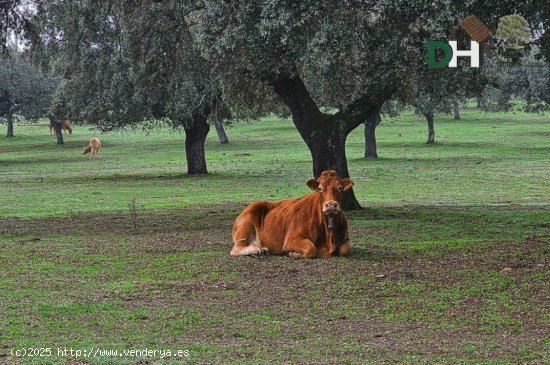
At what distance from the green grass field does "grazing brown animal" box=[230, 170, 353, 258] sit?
29 cm

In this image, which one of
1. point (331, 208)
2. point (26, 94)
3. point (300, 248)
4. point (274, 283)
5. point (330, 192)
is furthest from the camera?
point (26, 94)

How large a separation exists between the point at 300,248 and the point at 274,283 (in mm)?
1742

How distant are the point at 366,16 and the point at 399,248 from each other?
170 inches

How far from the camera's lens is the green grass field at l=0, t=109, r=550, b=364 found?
873 cm

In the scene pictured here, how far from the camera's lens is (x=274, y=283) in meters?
11.9

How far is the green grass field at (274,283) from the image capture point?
8.73 metres

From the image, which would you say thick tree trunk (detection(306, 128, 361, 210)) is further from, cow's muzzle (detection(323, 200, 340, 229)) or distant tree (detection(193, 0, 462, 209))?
cow's muzzle (detection(323, 200, 340, 229))

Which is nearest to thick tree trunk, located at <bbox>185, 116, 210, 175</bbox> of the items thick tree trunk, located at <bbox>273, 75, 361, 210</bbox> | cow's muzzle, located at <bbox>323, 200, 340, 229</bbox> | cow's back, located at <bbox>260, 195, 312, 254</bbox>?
thick tree trunk, located at <bbox>273, 75, 361, 210</bbox>

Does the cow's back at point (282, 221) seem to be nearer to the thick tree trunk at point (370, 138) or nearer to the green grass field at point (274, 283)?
the green grass field at point (274, 283)

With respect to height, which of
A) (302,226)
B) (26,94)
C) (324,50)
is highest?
(324,50)

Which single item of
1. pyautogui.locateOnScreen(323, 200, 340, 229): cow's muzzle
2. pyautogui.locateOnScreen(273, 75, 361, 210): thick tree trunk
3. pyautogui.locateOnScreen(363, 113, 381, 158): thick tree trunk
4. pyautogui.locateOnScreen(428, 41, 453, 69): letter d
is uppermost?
pyautogui.locateOnScreen(428, 41, 453, 69): letter d
